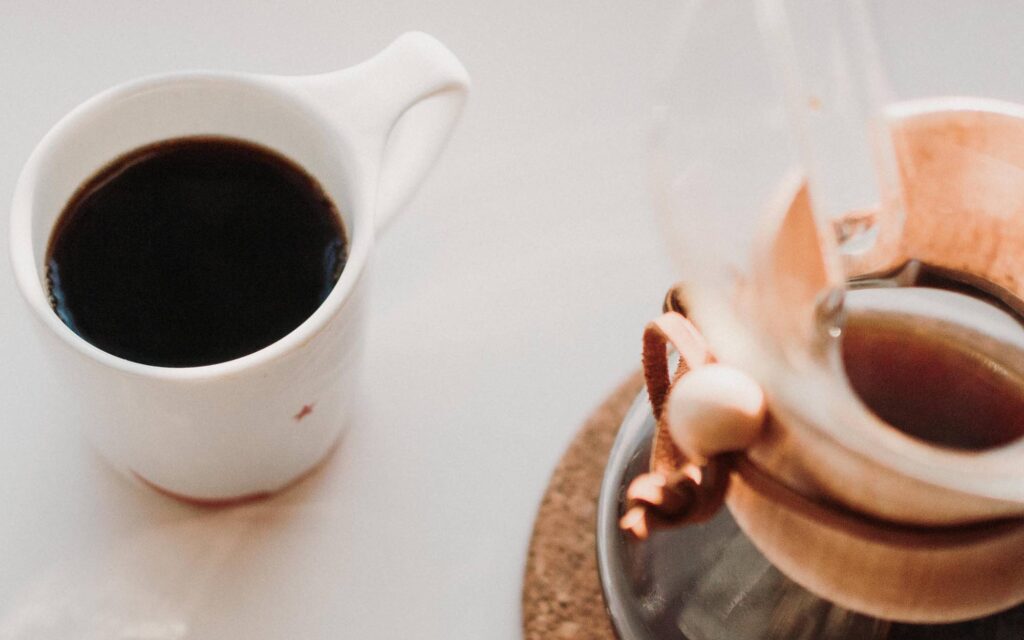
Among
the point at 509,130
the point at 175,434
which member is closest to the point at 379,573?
the point at 175,434

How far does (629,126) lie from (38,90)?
1.03 ft

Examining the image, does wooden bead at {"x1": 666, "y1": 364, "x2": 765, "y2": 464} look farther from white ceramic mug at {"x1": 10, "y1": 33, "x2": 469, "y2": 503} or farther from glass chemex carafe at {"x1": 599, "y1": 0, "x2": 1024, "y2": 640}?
white ceramic mug at {"x1": 10, "y1": 33, "x2": 469, "y2": 503}

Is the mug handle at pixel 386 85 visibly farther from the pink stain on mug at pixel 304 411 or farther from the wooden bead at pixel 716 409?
the wooden bead at pixel 716 409

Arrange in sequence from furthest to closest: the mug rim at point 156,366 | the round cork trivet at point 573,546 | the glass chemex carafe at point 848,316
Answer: the round cork trivet at point 573,546 < the mug rim at point 156,366 < the glass chemex carafe at point 848,316

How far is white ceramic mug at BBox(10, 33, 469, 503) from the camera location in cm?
44

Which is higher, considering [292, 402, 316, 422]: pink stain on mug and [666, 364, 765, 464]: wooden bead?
[666, 364, 765, 464]: wooden bead

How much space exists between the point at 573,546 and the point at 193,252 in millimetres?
214

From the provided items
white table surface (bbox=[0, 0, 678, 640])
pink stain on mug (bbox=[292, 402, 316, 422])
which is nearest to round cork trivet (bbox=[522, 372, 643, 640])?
white table surface (bbox=[0, 0, 678, 640])

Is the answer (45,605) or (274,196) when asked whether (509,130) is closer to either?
(274,196)

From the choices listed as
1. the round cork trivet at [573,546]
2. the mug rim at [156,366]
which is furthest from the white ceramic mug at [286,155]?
the round cork trivet at [573,546]

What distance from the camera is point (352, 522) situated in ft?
1.86

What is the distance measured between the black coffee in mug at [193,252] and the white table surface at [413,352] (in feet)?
0.33

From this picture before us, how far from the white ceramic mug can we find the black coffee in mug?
11mm

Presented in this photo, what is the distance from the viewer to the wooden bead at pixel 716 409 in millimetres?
327
